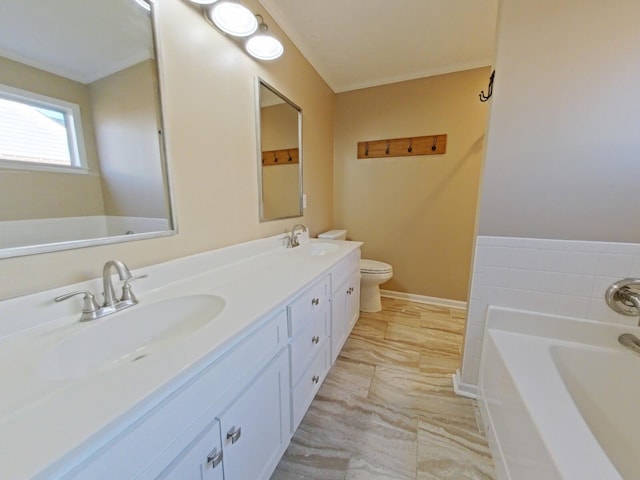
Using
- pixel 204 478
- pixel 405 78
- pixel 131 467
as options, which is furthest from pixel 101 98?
pixel 405 78

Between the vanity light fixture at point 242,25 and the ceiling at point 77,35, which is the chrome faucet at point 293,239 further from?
the ceiling at point 77,35

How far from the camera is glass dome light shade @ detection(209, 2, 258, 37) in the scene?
1203mm

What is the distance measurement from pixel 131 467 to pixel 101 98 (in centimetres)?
111

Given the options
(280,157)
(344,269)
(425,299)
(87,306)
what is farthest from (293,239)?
(425,299)

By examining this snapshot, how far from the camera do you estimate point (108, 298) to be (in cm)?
82

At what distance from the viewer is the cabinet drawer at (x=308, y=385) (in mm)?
1152

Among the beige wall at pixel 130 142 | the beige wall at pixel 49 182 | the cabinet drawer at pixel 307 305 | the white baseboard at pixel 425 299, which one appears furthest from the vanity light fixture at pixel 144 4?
the white baseboard at pixel 425 299

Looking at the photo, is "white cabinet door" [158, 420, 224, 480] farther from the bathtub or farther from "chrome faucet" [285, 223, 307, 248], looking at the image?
"chrome faucet" [285, 223, 307, 248]

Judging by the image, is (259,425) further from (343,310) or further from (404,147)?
(404,147)

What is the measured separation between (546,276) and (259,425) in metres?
1.50

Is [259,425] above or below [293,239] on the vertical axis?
below

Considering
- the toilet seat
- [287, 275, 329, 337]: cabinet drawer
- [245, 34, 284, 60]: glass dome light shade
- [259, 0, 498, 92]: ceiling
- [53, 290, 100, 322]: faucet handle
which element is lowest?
the toilet seat

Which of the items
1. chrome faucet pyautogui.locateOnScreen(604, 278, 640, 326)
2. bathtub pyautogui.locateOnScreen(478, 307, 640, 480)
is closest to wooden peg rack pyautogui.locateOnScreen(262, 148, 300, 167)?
bathtub pyautogui.locateOnScreen(478, 307, 640, 480)

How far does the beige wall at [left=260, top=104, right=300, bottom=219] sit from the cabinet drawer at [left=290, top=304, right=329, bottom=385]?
2.59ft
